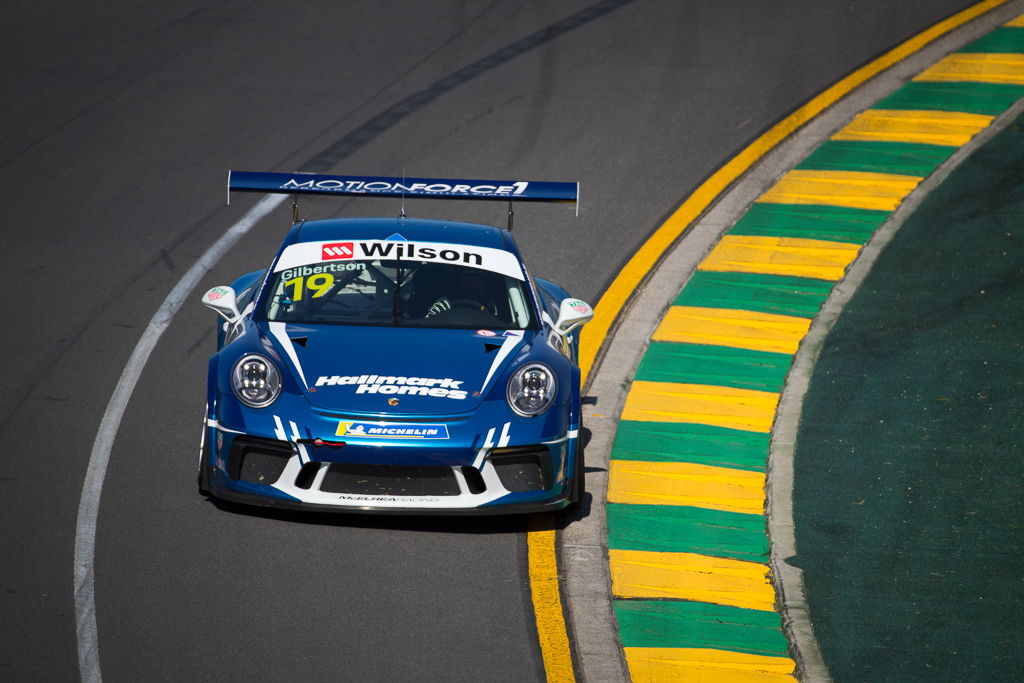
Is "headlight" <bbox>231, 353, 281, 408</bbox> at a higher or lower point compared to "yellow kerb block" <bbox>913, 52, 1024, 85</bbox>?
lower

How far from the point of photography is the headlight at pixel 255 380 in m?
6.55

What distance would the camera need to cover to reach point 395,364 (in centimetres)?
677

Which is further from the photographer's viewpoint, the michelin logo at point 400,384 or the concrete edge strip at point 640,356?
the michelin logo at point 400,384

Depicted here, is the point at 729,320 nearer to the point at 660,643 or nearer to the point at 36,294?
the point at 660,643

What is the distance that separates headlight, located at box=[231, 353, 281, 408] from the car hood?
0.11 meters

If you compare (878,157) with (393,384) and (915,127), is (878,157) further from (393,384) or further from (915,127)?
(393,384)

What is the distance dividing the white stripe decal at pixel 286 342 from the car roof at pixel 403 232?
0.89 meters

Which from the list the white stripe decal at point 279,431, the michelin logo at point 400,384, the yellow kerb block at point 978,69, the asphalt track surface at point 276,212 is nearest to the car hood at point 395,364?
the michelin logo at point 400,384

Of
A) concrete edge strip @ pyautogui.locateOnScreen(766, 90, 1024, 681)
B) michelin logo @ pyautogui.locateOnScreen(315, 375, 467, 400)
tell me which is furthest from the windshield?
concrete edge strip @ pyautogui.locateOnScreen(766, 90, 1024, 681)

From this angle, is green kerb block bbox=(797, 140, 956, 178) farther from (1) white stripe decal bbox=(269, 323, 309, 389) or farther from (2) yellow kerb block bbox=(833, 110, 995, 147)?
(1) white stripe decal bbox=(269, 323, 309, 389)

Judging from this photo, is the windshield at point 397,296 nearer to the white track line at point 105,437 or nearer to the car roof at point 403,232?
the car roof at point 403,232

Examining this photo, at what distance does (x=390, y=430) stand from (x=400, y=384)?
1.08 ft

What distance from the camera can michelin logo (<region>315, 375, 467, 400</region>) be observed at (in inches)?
259

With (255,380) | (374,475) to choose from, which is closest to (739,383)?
(374,475)
